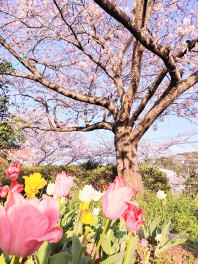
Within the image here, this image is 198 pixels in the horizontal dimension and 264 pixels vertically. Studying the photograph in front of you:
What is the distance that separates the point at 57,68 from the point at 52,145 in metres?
7.62

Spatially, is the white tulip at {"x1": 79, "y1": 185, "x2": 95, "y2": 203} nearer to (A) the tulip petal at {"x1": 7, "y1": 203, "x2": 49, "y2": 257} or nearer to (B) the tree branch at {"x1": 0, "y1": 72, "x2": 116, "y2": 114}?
(A) the tulip petal at {"x1": 7, "y1": 203, "x2": 49, "y2": 257}

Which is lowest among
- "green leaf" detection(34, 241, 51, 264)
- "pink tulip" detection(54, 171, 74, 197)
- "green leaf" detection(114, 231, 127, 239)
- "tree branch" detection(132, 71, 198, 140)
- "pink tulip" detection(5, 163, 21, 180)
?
"green leaf" detection(114, 231, 127, 239)

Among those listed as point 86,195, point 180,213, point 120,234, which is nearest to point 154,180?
point 180,213

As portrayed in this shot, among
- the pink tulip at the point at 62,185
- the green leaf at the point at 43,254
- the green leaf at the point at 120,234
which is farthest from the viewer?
the green leaf at the point at 120,234

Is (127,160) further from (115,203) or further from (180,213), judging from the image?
(115,203)

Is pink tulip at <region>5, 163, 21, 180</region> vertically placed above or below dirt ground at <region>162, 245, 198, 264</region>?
above

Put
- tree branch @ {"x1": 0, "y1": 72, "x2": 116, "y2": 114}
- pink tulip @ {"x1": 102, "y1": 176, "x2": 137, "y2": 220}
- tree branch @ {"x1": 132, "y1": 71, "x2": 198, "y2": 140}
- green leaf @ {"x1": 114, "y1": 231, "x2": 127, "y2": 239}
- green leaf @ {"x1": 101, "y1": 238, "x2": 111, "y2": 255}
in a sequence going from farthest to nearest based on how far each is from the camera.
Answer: tree branch @ {"x1": 0, "y1": 72, "x2": 116, "y2": 114}, tree branch @ {"x1": 132, "y1": 71, "x2": 198, "y2": 140}, green leaf @ {"x1": 114, "y1": 231, "x2": 127, "y2": 239}, green leaf @ {"x1": 101, "y1": 238, "x2": 111, "y2": 255}, pink tulip @ {"x1": 102, "y1": 176, "x2": 137, "y2": 220}

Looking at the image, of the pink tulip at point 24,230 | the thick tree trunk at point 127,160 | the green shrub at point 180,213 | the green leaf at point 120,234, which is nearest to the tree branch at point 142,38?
the thick tree trunk at point 127,160

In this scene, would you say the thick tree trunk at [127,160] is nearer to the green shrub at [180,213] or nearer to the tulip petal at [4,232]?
the green shrub at [180,213]

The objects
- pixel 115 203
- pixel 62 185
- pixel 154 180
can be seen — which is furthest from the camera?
pixel 154 180

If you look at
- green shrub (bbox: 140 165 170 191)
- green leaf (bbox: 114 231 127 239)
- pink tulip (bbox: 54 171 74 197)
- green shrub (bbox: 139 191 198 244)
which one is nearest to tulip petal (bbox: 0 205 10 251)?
pink tulip (bbox: 54 171 74 197)

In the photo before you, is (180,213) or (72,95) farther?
(72,95)

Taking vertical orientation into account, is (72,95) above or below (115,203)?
above

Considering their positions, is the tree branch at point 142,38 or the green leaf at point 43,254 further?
the tree branch at point 142,38
